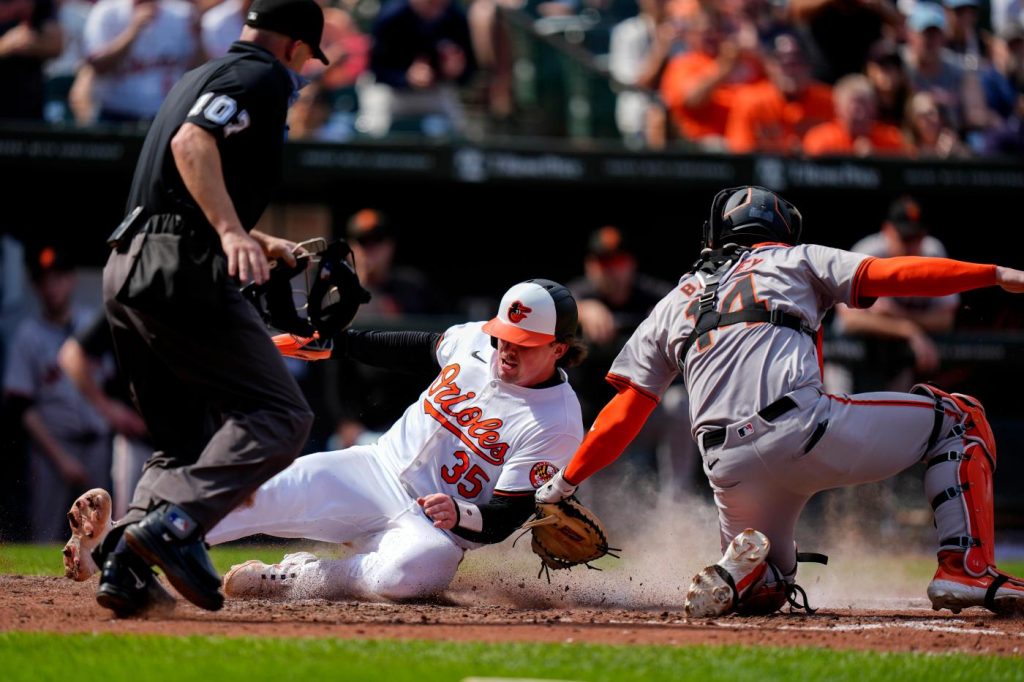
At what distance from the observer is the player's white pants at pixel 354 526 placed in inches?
211

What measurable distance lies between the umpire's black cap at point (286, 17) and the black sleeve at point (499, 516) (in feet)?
6.15

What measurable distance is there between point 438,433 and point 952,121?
310 inches

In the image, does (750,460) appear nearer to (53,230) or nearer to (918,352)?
(918,352)

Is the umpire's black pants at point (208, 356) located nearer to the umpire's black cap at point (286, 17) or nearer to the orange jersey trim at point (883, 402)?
the umpire's black cap at point (286, 17)

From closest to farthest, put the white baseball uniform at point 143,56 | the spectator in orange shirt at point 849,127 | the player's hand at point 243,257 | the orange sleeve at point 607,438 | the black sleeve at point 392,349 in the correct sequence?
the player's hand at point 243,257
the orange sleeve at point 607,438
the black sleeve at point 392,349
the white baseball uniform at point 143,56
the spectator in orange shirt at point 849,127

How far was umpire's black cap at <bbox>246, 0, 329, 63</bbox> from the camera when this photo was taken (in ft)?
15.0

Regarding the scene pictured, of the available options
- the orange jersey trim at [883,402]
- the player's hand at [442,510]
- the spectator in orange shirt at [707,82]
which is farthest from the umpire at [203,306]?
the spectator in orange shirt at [707,82]

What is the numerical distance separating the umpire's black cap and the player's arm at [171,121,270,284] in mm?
492

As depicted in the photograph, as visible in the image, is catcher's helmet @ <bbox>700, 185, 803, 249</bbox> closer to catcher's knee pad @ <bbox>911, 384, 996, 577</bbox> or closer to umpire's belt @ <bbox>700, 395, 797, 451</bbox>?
umpire's belt @ <bbox>700, 395, 797, 451</bbox>

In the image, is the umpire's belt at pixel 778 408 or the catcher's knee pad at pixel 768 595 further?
the catcher's knee pad at pixel 768 595

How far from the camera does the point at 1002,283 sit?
4.69 m

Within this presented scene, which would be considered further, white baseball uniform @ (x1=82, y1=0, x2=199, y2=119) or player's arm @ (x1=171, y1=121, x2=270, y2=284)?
white baseball uniform @ (x1=82, y1=0, x2=199, y2=119)

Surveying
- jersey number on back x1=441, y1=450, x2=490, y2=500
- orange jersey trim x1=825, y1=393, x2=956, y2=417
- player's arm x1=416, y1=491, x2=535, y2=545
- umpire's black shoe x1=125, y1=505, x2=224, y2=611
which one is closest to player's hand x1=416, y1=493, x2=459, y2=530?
player's arm x1=416, y1=491, x2=535, y2=545

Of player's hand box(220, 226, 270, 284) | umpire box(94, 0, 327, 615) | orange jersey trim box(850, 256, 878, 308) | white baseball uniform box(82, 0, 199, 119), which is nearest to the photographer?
player's hand box(220, 226, 270, 284)
